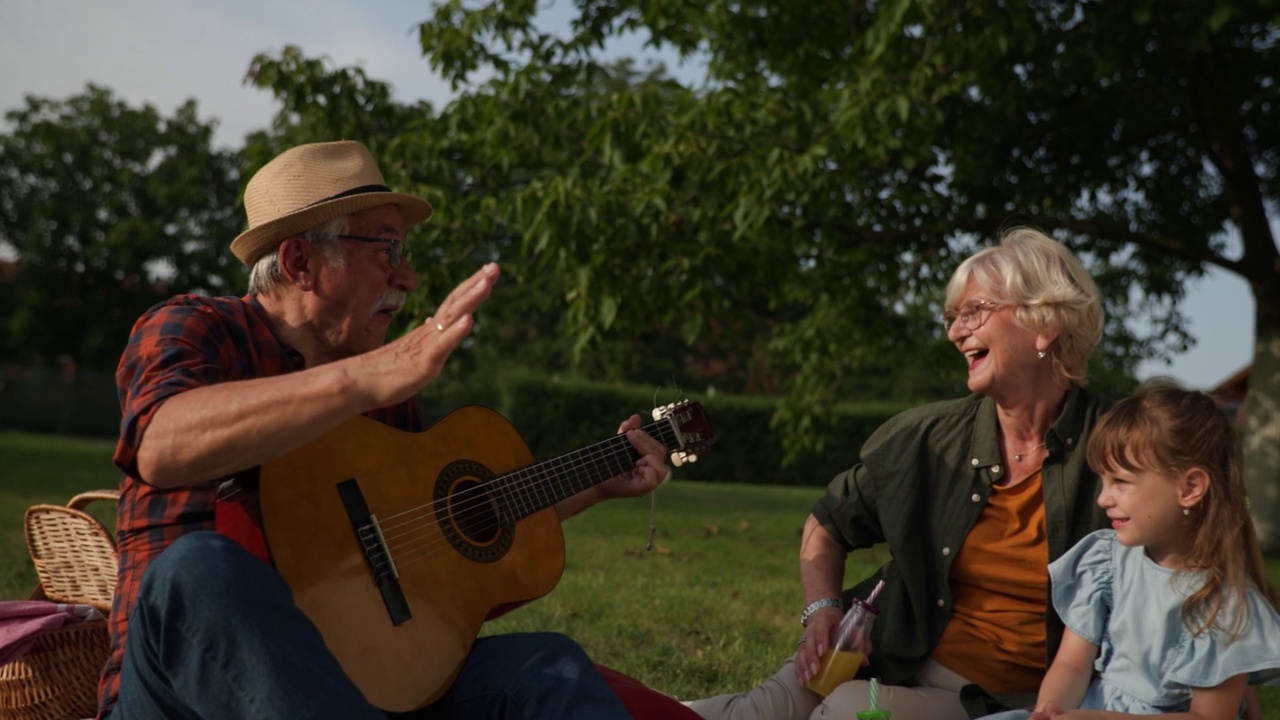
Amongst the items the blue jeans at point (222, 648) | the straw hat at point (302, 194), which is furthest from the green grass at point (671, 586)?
the blue jeans at point (222, 648)

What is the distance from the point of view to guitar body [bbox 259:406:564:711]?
8.91ft

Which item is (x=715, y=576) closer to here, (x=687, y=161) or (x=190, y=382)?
(x=687, y=161)

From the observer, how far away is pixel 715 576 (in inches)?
361

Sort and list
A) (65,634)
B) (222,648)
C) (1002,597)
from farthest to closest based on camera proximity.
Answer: (65,634) < (1002,597) < (222,648)

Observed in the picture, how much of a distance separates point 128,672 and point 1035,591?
2.28 m

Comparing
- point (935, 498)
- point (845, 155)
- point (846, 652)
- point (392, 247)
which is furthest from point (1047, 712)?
point (845, 155)

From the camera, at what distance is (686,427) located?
3611 millimetres

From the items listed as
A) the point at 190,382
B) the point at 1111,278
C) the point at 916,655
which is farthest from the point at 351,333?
the point at 1111,278

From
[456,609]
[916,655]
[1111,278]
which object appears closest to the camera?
[456,609]

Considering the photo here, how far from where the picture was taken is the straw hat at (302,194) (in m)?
3.12

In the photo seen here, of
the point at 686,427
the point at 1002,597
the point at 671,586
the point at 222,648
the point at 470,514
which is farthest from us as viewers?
the point at 671,586

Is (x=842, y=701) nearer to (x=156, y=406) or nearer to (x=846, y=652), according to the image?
(x=846, y=652)

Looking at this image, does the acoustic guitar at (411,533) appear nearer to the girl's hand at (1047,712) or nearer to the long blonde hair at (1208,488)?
the girl's hand at (1047,712)

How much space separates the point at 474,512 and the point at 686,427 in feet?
2.48
